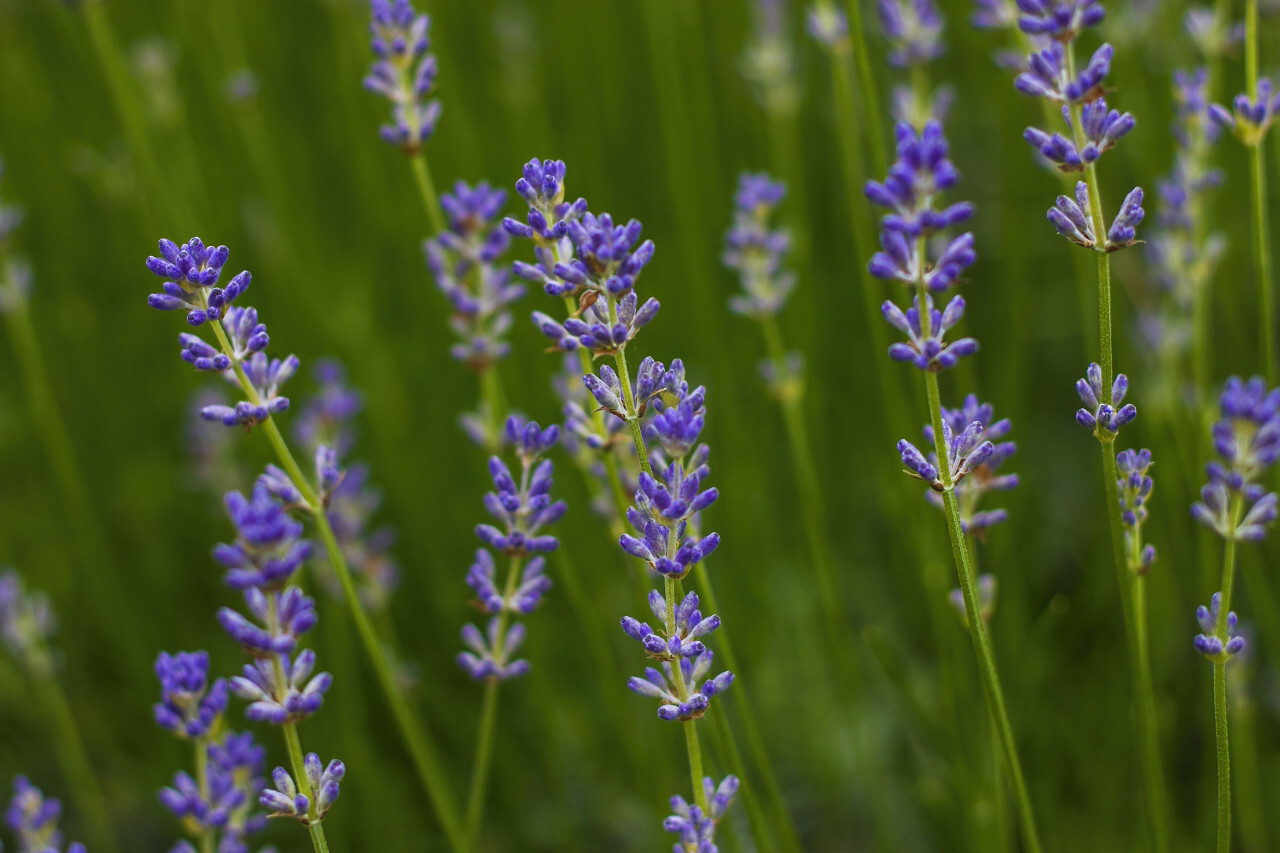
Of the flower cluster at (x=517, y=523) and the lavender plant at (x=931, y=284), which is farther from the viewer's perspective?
the flower cluster at (x=517, y=523)

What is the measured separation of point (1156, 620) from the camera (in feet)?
6.37

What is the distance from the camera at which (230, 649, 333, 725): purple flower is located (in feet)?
3.33

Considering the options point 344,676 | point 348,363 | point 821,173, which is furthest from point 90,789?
point 821,173

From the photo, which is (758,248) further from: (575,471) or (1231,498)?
(575,471)

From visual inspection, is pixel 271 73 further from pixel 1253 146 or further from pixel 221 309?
pixel 1253 146

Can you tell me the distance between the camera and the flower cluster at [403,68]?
133 centimetres

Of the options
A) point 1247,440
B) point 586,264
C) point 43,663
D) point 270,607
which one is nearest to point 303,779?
point 270,607

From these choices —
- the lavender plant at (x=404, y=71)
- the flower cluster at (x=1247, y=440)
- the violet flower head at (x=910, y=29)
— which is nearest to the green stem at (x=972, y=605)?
the flower cluster at (x=1247, y=440)

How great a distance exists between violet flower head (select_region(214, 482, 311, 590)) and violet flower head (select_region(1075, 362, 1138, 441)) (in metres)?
0.73

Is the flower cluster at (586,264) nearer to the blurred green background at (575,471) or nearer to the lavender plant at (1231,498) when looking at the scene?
the lavender plant at (1231,498)

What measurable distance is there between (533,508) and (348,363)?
1.61m

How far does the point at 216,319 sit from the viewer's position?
3.33 feet

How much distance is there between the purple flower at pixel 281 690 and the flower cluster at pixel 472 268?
49cm

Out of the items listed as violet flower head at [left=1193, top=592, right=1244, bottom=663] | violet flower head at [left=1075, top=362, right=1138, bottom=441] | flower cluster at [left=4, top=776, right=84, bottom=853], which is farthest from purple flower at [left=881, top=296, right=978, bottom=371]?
flower cluster at [left=4, top=776, right=84, bottom=853]
